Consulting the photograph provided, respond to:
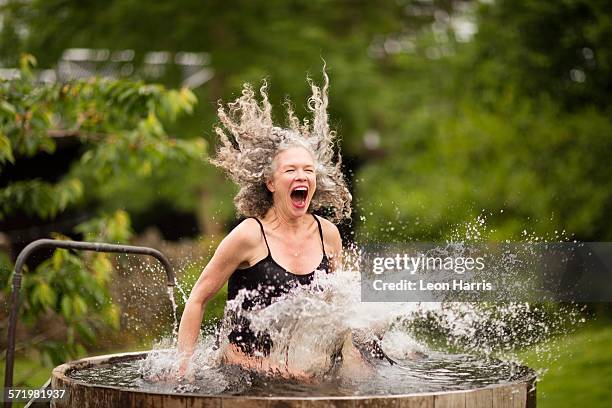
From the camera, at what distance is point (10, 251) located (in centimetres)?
611

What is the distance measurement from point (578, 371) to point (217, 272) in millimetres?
5031

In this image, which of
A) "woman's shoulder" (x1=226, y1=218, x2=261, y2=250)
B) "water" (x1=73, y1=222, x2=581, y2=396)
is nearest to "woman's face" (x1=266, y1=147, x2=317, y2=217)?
"woman's shoulder" (x1=226, y1=218, x2=261, y2=250)

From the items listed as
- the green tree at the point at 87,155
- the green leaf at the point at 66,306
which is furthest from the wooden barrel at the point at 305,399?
the green tree at the point at 87,155

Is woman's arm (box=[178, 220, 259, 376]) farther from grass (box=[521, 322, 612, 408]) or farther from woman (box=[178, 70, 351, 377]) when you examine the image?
grass (box=[521, 322, 612, 408])

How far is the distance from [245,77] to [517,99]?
4873mm

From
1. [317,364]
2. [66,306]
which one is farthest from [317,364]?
[66,306]

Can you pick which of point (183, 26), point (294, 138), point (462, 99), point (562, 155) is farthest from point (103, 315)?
point (183, 26)

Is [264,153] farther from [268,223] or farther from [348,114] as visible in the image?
[348,114]

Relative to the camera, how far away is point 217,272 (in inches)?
135

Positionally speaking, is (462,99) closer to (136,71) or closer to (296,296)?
(136,71)

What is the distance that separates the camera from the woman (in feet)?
11.2

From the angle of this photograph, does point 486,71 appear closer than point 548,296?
No

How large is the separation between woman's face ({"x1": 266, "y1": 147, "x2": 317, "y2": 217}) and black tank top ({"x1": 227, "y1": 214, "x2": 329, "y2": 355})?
20 cm

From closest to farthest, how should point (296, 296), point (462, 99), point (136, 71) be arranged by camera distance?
point (296, 296), point (462, 99), point (136, 71)
